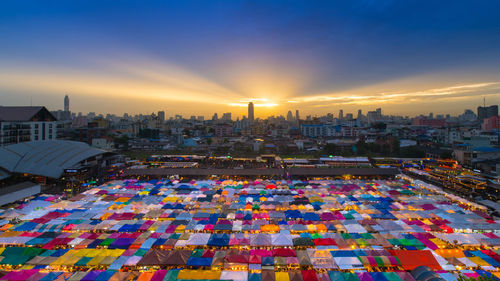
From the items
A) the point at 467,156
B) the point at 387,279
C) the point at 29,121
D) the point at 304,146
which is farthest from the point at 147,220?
the point at 304,146

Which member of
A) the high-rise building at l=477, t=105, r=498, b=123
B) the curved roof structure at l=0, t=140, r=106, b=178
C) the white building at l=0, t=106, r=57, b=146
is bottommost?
the curved roof structure at l=0, t=140, r=106, b=178

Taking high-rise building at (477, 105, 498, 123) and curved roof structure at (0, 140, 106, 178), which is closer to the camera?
curved roof structure at (0, 140, 106, 178)

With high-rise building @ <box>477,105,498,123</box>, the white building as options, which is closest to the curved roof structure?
the white building

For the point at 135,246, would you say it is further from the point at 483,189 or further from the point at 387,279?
the point at 483,189

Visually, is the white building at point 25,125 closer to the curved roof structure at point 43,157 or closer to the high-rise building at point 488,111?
the curved roof structure at point 43,157

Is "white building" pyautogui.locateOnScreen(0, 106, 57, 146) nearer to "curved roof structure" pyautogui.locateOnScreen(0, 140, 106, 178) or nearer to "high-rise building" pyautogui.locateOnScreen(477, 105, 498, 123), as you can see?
"curved roof structure" pyautogui.locateOnScreen(0, 140, 106, 178)

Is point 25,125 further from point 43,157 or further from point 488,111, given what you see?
point 488,111

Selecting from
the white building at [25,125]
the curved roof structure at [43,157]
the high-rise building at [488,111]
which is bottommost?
the curved roof structure at [43,157]

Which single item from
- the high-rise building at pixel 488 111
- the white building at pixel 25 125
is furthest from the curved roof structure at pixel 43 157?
the high-rise building at pixel 488 111

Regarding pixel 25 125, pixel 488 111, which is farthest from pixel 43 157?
pixel 488 111
